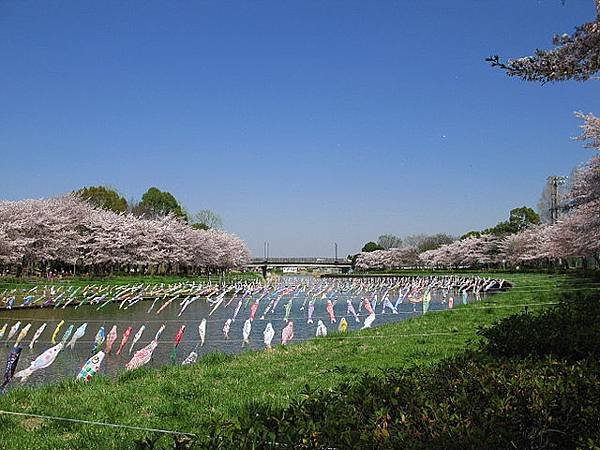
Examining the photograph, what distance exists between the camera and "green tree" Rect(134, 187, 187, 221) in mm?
80250

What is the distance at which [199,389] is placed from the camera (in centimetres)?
707

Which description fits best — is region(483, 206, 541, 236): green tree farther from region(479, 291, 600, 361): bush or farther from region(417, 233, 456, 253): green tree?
region(479, 291, 600, 361): bush

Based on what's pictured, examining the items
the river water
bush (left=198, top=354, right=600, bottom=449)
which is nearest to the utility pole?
the river water

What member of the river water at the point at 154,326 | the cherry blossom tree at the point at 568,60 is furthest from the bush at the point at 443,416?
the river water at the point at 154,326

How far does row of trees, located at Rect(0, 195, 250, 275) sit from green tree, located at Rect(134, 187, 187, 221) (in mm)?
10011

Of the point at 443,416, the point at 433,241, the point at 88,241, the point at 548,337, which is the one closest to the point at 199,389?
the point at 548,337

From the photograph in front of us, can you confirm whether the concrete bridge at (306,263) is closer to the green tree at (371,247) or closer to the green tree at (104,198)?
the green tree at (371,247)

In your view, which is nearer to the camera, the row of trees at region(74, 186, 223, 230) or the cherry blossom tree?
the cherry blossom tree

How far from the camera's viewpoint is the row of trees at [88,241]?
136 feet

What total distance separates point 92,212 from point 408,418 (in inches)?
2221

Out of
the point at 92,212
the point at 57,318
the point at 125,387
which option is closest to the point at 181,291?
the point at 57,318

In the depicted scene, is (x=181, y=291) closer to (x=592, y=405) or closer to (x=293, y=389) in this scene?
(x=293, y=389)

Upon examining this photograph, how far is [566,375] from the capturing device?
164 inches

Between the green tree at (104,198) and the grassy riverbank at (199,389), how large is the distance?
6334 centimetres
